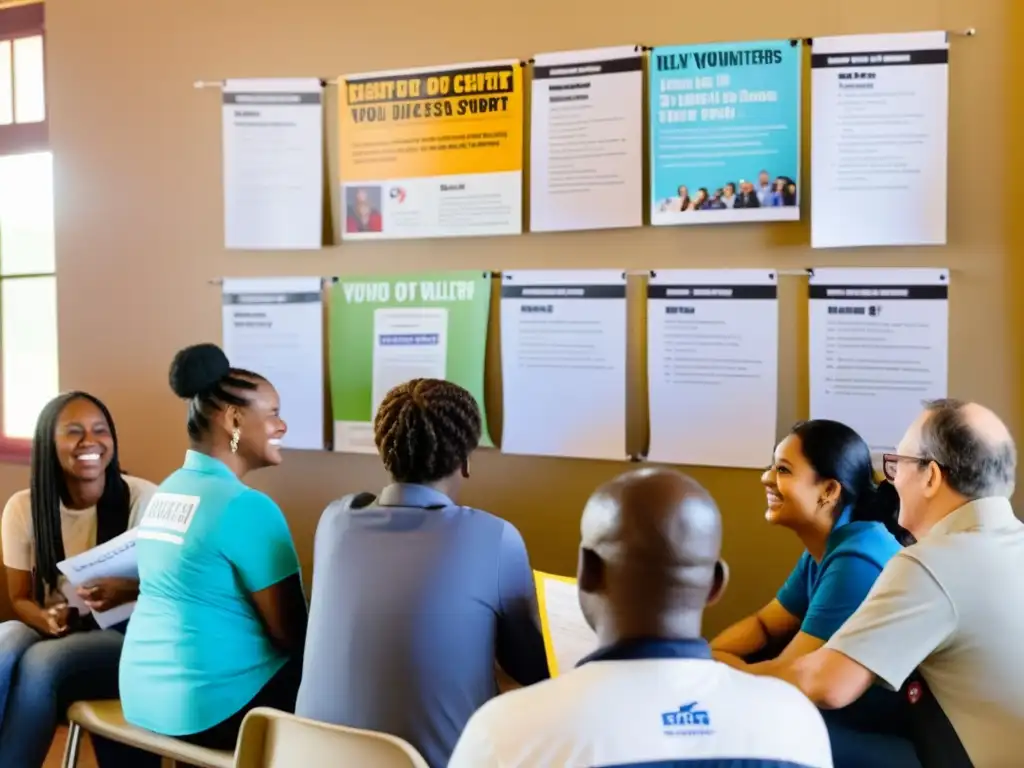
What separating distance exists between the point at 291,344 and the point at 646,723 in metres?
1.94

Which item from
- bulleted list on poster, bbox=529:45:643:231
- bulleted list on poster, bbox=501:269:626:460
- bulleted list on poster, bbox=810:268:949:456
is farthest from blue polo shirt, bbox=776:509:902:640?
bulleted list on poster, bbox=529:45:643:231

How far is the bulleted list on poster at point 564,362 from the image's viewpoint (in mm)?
2309

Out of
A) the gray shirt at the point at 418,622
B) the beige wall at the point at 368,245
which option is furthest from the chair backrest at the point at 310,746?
the beige wall at the point at 368,245

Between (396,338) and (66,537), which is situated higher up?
(396,338)

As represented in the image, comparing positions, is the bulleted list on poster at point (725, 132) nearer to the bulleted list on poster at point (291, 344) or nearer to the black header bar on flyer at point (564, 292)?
the black header bar on flyer at point (564, 292)

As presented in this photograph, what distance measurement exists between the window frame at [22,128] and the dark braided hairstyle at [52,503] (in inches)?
30.5

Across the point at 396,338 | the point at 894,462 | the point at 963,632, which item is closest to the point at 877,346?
the point at 894,462

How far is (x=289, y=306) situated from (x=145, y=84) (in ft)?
2.82

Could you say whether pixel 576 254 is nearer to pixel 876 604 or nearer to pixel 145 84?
pixel 876 604

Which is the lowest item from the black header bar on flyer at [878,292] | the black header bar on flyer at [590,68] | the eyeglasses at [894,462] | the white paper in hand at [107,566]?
the white paper in hand at [107,566]

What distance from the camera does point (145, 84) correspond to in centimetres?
278

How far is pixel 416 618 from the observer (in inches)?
59.6

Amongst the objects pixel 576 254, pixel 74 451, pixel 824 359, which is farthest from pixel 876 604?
pixel 74 451

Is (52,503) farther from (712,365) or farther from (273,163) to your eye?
(712,365)
